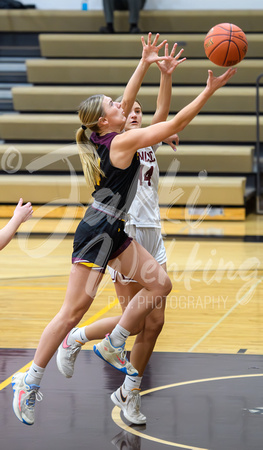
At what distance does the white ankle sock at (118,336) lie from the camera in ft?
11.5

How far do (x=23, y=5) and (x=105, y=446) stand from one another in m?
10.8

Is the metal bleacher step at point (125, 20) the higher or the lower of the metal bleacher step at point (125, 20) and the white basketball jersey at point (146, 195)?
the lower

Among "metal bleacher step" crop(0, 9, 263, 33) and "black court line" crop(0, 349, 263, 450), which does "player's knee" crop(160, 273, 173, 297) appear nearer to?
"black court line" crop(0, 349, 263, 450)

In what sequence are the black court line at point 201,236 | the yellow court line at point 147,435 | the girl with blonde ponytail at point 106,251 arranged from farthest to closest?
1. the black court line at point 201,236
2. the girl with blonde ponytail at point 106,251
3. the yellow court line at point 147,435

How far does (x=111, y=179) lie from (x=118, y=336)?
737 millimetres

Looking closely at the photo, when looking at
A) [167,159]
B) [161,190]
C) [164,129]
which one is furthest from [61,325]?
[167,159]

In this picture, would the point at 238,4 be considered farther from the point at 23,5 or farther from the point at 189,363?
the point at 189,363

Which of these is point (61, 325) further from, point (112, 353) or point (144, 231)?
point (144, 231)

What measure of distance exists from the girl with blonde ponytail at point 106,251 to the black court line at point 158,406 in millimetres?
207

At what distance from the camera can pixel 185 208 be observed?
10391 mm

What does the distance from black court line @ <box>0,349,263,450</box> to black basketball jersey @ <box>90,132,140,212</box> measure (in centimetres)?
103

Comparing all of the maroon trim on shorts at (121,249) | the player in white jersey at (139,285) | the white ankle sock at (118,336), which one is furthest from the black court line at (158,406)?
the maroon trim on shorts at (121,249)

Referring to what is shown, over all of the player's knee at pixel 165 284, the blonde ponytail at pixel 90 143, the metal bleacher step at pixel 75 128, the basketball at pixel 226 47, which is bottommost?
the metal bleacher step at pixel 75 128

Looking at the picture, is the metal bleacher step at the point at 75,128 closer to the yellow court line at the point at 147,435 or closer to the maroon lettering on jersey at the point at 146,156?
the maroon lettering on jersey at the point at 146,156
